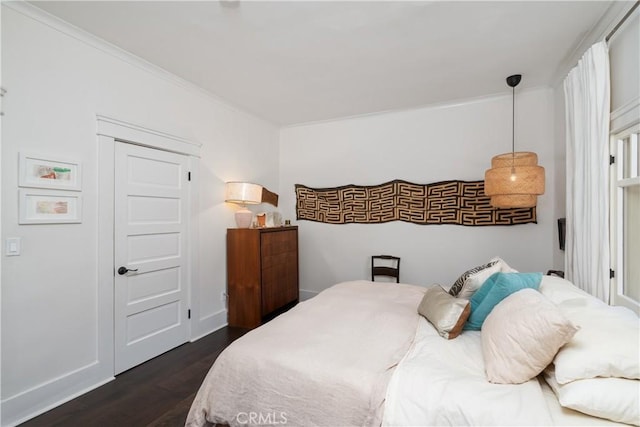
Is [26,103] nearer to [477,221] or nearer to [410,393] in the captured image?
[410,393]

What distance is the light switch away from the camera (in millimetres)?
1901

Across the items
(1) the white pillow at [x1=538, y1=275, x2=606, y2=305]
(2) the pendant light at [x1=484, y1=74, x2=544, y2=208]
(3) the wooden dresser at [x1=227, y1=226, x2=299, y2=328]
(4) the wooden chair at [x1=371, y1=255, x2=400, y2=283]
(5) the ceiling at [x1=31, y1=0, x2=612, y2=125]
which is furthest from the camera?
(4) the wooden chair at [x1=371, y1=255, x2=400, y2=283]

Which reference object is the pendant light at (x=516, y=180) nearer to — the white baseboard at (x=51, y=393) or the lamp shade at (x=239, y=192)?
the lamp shade at (x=239, y=192)

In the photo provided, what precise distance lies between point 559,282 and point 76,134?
11.8 feet

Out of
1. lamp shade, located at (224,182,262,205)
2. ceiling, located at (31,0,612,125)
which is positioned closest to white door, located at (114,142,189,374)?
lamp shade, located at (224,182,262,205)

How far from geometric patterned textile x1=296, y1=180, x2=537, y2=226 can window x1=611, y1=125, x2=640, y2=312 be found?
1410mm

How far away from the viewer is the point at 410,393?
132 cm

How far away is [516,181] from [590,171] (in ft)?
1.45

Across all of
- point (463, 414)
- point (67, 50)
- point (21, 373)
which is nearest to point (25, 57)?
point (67, 50)

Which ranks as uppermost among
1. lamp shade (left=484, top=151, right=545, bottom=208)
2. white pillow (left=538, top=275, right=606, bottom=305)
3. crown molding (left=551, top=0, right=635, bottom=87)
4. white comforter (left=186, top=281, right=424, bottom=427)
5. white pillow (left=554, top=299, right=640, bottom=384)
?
crown molding (left=551, top=0, right=635, bottom=87)

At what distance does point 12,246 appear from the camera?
1921mm

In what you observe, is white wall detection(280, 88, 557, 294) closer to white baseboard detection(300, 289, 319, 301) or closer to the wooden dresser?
white baseboard detection(300, 289, 319, 301)

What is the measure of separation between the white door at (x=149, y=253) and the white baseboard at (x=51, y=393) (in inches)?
7.3

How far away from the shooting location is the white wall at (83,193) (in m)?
1.92
